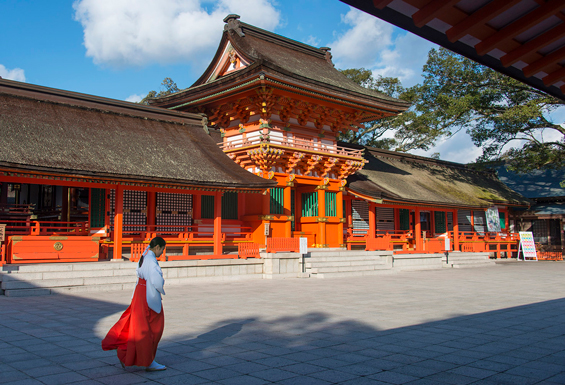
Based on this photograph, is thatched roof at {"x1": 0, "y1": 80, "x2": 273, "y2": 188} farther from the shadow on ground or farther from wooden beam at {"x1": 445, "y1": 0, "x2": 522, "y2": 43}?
wooden beam at {"x1": 445, "y1": 0, "x2": 522, "y2": 43}

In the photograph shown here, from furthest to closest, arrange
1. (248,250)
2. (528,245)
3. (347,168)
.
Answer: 1. (528,245)
2. (347,168)
3. (248,250)

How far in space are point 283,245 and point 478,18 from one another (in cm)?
1373

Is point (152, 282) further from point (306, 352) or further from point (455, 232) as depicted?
point (455, 232)

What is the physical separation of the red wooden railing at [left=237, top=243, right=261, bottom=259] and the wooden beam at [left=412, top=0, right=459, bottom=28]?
1337cm

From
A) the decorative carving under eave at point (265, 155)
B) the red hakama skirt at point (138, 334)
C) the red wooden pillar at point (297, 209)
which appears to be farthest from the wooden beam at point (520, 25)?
the red wooden pillar at point (297, 209)

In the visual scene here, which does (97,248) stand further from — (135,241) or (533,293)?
(533,293)

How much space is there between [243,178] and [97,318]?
8.63 metres

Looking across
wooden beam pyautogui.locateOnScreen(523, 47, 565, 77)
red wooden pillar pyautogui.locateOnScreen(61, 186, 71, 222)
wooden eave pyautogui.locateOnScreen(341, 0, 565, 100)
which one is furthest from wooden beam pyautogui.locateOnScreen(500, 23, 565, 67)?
red wooden pillar pyautogui.locateOnScreen(61, 186, 71, 222)

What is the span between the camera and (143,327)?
5352mm

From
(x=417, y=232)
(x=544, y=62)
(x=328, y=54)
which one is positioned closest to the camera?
(x=544, y=62)

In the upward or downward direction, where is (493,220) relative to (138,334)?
upward

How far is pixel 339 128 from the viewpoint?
2269 cm

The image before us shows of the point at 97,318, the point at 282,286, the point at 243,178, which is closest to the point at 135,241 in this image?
the point at 243,178

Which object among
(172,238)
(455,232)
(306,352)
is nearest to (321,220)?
(172,238)
